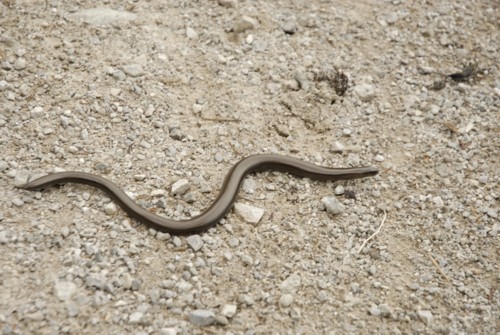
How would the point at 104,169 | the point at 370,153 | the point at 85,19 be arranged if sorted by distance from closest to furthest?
the point at 104,169 < the point at 370,153 < the point at 85,19

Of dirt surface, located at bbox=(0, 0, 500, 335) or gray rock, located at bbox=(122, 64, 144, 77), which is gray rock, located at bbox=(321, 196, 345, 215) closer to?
dirt surface, located at bbox=(0, 0, 500, 335)

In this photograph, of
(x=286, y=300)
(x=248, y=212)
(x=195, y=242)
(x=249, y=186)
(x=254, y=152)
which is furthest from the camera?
(x=254, y=152)

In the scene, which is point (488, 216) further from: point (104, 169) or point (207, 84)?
point (104, 169)

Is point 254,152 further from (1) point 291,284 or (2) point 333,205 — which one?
(1) point 291,284

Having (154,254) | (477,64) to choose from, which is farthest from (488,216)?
(154,254)

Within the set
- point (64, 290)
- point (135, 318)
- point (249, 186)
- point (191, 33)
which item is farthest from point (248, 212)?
point (191, 33)
